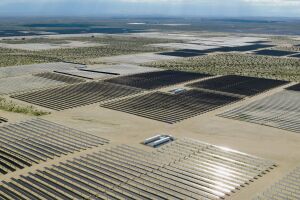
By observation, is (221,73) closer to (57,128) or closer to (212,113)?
(212,113)

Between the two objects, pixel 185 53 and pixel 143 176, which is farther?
pixel 185 53

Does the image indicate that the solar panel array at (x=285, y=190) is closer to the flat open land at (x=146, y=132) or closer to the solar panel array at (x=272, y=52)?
the flat open land at (x=146, y=132)

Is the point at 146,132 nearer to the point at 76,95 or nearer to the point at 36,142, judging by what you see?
the point at 36,142

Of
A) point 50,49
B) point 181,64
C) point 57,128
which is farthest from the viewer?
point 50,49

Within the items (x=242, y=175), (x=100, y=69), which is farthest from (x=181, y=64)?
(x=242, y=175)

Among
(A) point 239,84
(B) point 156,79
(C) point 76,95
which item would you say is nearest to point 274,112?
(A) point 239,84

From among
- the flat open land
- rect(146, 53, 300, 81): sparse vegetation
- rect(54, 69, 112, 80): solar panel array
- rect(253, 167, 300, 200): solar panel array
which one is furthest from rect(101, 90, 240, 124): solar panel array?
rect(146, 53, 300, 81): sparse vegetation

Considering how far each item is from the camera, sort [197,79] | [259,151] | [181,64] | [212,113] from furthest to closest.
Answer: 1. [181,64]
2. [197,79]
3. [212,113]
4. [259,151]
